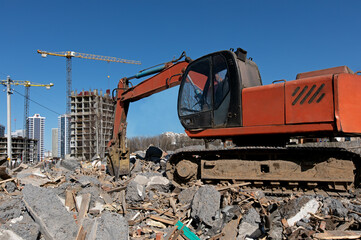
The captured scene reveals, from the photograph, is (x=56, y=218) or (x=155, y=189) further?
(x=155, y=189)

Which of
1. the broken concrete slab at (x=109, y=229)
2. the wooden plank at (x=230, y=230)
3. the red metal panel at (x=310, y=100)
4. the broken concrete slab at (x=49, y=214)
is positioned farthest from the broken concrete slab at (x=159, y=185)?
the red metal panel at (x=310, y=100)

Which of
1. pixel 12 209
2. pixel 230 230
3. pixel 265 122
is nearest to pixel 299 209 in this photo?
pixel 230 230

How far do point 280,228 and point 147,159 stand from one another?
8413 mm

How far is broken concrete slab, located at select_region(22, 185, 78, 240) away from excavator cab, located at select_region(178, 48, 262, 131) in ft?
10.8

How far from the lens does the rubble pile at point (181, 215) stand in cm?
435

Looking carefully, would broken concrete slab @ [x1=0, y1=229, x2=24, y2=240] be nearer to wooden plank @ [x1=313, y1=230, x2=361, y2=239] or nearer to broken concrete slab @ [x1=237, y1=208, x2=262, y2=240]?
broken concrete slab @ [x1=237, y1=208, x2=262, y2=240]

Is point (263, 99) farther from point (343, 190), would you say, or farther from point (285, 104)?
point (343, 190)

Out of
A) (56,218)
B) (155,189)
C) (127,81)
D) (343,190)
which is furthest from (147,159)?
(343,190)

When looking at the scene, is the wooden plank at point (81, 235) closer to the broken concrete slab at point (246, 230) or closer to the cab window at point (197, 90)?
the broken concrete slab at point (246, 230)

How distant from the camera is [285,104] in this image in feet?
17.9

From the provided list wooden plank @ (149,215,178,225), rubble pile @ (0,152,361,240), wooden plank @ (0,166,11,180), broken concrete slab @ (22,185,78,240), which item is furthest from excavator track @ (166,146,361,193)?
wooden plank @ (0,166,11,180)

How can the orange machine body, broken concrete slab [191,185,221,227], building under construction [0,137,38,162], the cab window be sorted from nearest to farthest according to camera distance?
broken concrete slab [191,185,221,227] → the orange machine body → the cab window → building under construction [0,137,38,162]

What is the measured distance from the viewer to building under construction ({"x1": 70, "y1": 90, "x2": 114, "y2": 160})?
43625mm

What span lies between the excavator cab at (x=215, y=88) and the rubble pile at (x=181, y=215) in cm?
145
